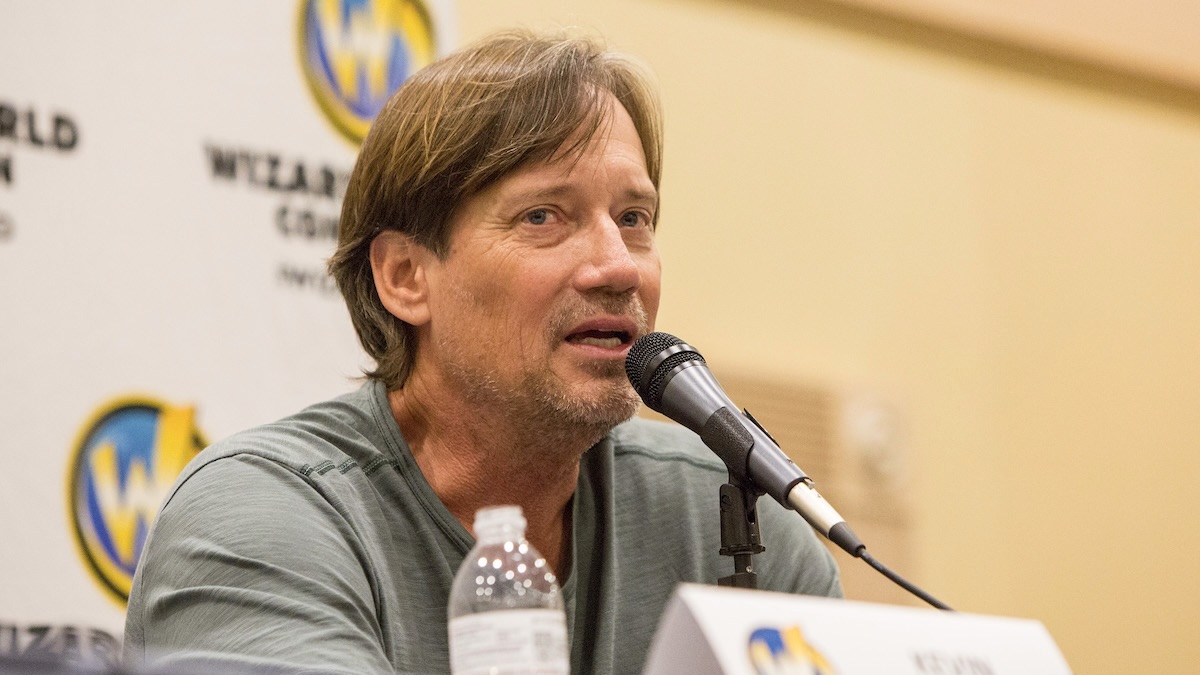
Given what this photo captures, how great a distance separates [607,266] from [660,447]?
378 millimetres

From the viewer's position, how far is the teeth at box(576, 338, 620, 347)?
2072 millimetres

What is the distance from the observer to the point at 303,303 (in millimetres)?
2727

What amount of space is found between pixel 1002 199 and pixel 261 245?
8.22 ft

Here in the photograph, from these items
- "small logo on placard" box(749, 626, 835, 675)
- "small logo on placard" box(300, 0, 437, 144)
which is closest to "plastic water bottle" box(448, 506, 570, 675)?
"small logo on placard" box(749, 626, 835, 675)

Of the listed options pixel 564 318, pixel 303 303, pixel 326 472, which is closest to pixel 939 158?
pixel 303 303

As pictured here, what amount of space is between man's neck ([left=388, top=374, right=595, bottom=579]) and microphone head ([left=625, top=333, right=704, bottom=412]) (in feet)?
0.88

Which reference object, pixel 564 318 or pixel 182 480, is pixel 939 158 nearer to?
pixel 564 318

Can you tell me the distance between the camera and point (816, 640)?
1122mm

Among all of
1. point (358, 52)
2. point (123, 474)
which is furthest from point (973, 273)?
point (123, 474)

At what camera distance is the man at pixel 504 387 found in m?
1.89

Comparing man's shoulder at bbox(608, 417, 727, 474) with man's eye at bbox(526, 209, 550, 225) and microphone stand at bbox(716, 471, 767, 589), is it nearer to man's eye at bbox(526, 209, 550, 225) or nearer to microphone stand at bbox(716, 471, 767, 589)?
man's eye at bbox(526, 209, 550, 225)

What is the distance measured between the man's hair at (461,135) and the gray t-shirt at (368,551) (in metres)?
0.23

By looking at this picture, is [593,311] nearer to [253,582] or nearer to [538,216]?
[538,216]

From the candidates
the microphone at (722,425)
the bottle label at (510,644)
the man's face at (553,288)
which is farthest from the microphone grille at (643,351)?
the bottle label at (510,644)
